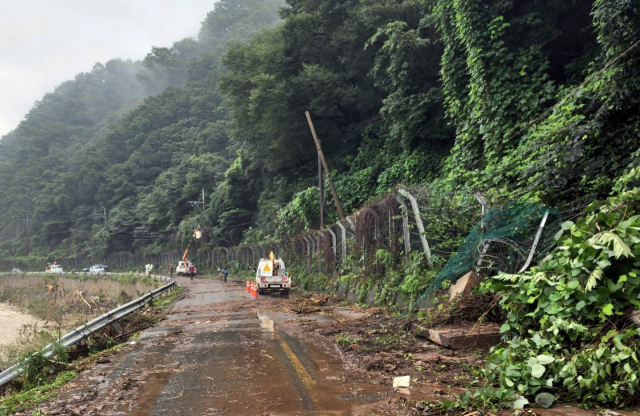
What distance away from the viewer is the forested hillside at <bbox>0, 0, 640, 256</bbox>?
13.0 meters

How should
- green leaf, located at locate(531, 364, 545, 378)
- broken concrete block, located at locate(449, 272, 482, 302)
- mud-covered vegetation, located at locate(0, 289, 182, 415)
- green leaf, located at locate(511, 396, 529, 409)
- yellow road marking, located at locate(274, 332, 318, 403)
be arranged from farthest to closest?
broken concrete block, located at locate(449, 272, 482, 302)
mud-covered vegetation, located at locate(0, 289, 182, 415)
yellow road marking, located at locate(274, 332, 318, 403)
green leaf, located at locate(531, 364, 545, 378)
green leaf, located at locate(511, 396, 529, 409)

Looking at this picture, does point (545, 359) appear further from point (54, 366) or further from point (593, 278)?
point (54, 366)

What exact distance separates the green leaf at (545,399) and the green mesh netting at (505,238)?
14.3 feet

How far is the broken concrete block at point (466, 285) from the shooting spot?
8.90 m

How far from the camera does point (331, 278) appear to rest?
22.3m

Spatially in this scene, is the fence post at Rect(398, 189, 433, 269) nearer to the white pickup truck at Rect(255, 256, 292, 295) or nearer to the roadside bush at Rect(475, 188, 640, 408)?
the roadside bush at Rect(475, 188, 640, 408)

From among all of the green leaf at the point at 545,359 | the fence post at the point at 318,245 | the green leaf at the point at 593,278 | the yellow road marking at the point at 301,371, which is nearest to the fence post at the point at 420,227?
the yellow road marking at the point at 301,371

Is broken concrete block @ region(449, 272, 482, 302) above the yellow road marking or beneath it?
above

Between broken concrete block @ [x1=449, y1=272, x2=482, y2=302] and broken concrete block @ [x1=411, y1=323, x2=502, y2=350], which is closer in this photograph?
broken concrete block @ [x1=411, y1=323, x2=502, y2=350]

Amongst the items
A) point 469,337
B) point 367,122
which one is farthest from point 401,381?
point 367,122

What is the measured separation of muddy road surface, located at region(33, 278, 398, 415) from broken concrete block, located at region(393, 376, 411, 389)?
0.36 feet

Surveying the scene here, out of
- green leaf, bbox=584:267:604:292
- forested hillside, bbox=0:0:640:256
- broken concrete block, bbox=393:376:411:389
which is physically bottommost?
broken concrete block, bbox=393:376:411:389

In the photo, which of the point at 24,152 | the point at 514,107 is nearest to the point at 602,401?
the point at 514,107

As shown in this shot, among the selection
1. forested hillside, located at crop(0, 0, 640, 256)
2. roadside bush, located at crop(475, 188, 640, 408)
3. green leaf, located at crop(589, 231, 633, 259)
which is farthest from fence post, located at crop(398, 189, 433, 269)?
green leaf, located at crop(589, 231, 633, 259)
